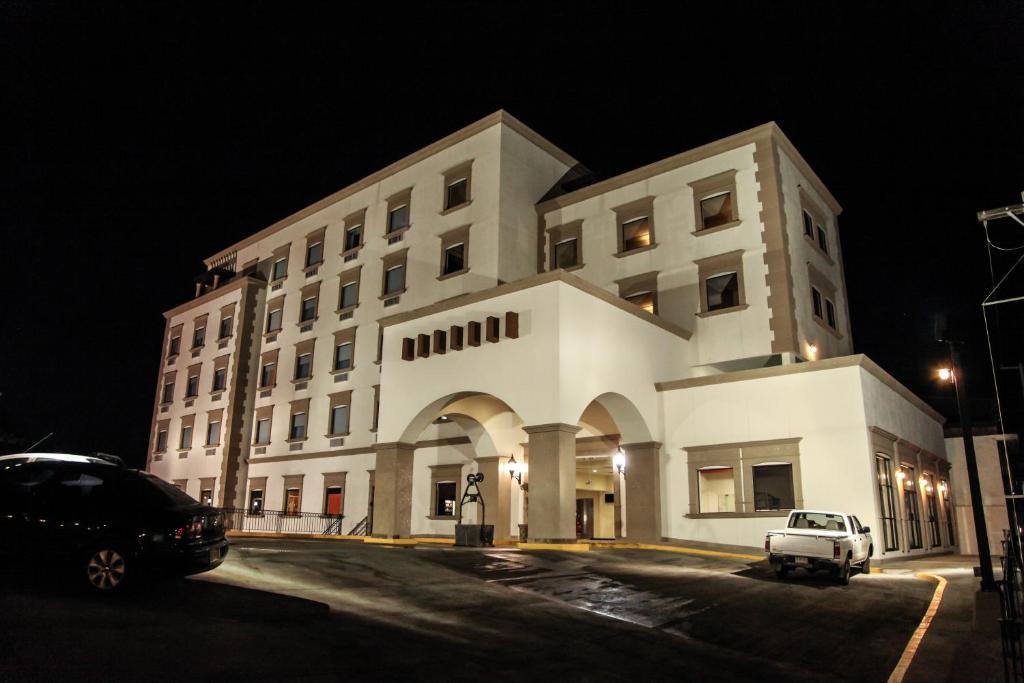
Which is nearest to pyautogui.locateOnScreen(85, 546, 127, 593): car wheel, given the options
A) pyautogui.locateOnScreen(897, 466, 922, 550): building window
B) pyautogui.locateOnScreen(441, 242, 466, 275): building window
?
pyautogui.locateOnScreen(441, 242, 466, 275): building window

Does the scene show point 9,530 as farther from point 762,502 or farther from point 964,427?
point 762,502

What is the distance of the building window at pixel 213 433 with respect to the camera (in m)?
37.0

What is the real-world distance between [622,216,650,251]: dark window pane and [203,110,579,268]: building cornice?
5.68 m

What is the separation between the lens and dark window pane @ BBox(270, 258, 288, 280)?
3741 cm

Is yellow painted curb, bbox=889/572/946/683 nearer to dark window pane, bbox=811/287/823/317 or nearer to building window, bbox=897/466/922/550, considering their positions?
building window, bbox=897/466/922/550

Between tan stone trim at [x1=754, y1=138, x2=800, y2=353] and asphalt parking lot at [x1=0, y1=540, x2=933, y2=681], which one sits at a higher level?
tan stone trim at [x1=754, y1=138, x2=800, y2=353]

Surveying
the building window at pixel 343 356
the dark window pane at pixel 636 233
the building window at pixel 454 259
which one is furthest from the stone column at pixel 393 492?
the dark window pane at pixel 636 233

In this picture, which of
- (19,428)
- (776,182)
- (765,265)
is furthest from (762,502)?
(19,428)

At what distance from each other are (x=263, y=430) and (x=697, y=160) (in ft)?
77.8

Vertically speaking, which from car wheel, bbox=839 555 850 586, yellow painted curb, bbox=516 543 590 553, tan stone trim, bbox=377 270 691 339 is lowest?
car wheel, bbox=839 555 850 586

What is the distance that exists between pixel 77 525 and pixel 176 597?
5.03 feet

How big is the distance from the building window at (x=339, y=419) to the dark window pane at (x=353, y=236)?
24.7ft

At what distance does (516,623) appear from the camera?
9609mm

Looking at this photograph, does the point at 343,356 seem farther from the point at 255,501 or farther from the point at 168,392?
the point at 168,392
